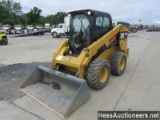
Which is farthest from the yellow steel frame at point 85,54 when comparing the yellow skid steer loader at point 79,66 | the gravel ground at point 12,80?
the gravel ground at point 12,80

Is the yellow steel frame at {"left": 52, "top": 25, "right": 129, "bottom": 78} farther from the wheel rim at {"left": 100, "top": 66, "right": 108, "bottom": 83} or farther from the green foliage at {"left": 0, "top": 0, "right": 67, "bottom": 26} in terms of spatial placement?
the green foliage at {"left": 0, "top": 0, "right": 67, "bottom": 26}

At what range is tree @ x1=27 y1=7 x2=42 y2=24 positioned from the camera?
4747 centimetres

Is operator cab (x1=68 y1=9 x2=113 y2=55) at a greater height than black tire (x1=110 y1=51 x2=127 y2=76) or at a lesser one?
greater

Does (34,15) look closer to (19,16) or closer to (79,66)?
(19,16)

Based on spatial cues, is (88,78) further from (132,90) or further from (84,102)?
(132,90)

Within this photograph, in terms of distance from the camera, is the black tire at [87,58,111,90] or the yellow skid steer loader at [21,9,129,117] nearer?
the yellow skid steer loader at [21,9,129,117]

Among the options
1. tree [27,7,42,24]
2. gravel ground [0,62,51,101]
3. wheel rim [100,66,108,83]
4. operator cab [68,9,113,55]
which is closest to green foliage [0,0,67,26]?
tree [27,7,42,24]

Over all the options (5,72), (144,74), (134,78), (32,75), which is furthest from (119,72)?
(5,72)

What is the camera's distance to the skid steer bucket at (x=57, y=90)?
3.49 metres

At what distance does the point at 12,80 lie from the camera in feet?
17.1

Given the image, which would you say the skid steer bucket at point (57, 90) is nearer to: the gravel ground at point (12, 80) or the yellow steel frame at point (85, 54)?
the gravel ground at point (12, 80)

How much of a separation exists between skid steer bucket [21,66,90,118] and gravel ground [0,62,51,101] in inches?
11.1

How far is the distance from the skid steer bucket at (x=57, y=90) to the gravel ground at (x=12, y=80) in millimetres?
281

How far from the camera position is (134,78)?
17.9ft
